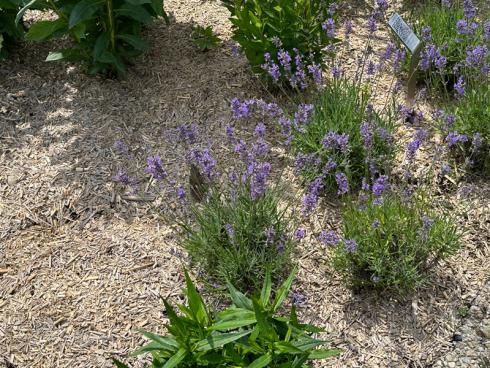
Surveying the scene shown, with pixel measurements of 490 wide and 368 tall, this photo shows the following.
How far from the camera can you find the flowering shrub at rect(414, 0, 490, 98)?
12.0 feet

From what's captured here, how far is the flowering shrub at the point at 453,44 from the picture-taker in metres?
3.67

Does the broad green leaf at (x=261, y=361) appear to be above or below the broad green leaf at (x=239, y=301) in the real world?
below

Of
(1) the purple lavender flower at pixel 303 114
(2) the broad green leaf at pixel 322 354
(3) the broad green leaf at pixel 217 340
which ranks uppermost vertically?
(1) the purple lavender flower at pixel 303 114

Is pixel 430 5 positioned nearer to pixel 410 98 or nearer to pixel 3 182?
pixel 410 98

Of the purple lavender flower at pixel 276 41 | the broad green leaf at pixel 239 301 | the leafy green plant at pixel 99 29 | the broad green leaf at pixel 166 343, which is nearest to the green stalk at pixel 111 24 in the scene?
the leafy green plant at pixel 99 29

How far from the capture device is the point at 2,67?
4465 millimetres

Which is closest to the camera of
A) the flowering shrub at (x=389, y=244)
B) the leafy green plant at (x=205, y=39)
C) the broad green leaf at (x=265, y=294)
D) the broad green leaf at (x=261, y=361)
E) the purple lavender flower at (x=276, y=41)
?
the broad green leaf at (x=261, y=361)

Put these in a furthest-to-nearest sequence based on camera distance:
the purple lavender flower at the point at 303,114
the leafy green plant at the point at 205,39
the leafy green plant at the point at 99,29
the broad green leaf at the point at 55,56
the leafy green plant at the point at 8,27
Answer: the leafy green plant at the point at 205,39 < the leafy green plant at the point at 8,27 < the broad green leaf at the point at 55,56 < the leafy green plant at the point at 99,29 < the purple lavender flower at the point at 303,114

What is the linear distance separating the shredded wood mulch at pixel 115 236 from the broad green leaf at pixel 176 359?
0.59m

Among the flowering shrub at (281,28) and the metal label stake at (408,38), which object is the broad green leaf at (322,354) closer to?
the flowering shrub at (281,28)

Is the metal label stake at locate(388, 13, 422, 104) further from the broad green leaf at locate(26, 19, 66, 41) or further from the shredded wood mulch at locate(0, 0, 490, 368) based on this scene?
the broad green leaf at locate(26, 19, 66, 41)

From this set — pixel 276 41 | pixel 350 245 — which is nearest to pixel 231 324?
pixel 350 245

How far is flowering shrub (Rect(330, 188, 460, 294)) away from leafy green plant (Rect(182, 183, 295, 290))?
12.5 inches

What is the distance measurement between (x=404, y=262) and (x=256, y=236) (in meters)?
0.77
